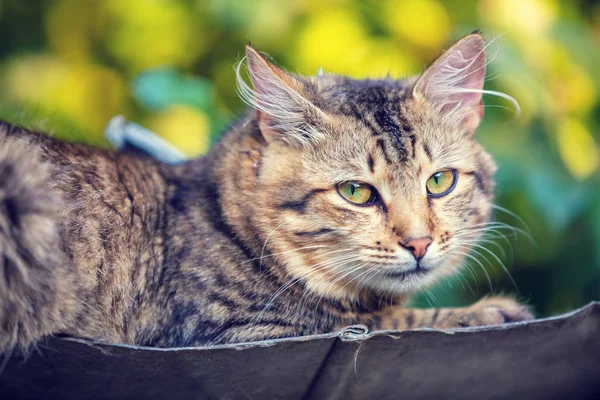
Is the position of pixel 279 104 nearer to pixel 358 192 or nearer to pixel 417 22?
pixel 358 192

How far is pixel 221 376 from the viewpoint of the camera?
114cm

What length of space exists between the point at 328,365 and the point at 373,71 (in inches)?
72.6

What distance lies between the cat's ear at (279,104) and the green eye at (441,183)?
32 cm

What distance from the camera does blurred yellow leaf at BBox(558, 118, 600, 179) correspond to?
93.0 inches

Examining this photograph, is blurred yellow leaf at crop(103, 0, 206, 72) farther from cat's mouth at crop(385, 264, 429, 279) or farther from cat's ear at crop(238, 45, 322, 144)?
cat's mouth at crop(385, 264, 429, 279)

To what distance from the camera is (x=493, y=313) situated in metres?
1.52

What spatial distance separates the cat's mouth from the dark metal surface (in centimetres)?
27

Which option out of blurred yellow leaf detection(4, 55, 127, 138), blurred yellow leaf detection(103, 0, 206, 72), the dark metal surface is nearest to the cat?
the dark metal surface

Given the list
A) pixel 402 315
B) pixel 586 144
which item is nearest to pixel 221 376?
pixel 402 315

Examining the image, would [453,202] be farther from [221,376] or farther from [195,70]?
[195,70]

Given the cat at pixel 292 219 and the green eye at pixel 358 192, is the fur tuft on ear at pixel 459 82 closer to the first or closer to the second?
the cat at pixel 292 219

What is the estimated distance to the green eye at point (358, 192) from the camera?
1.51 m

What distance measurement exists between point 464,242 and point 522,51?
1.15 m

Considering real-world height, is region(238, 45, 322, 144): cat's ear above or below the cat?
above
